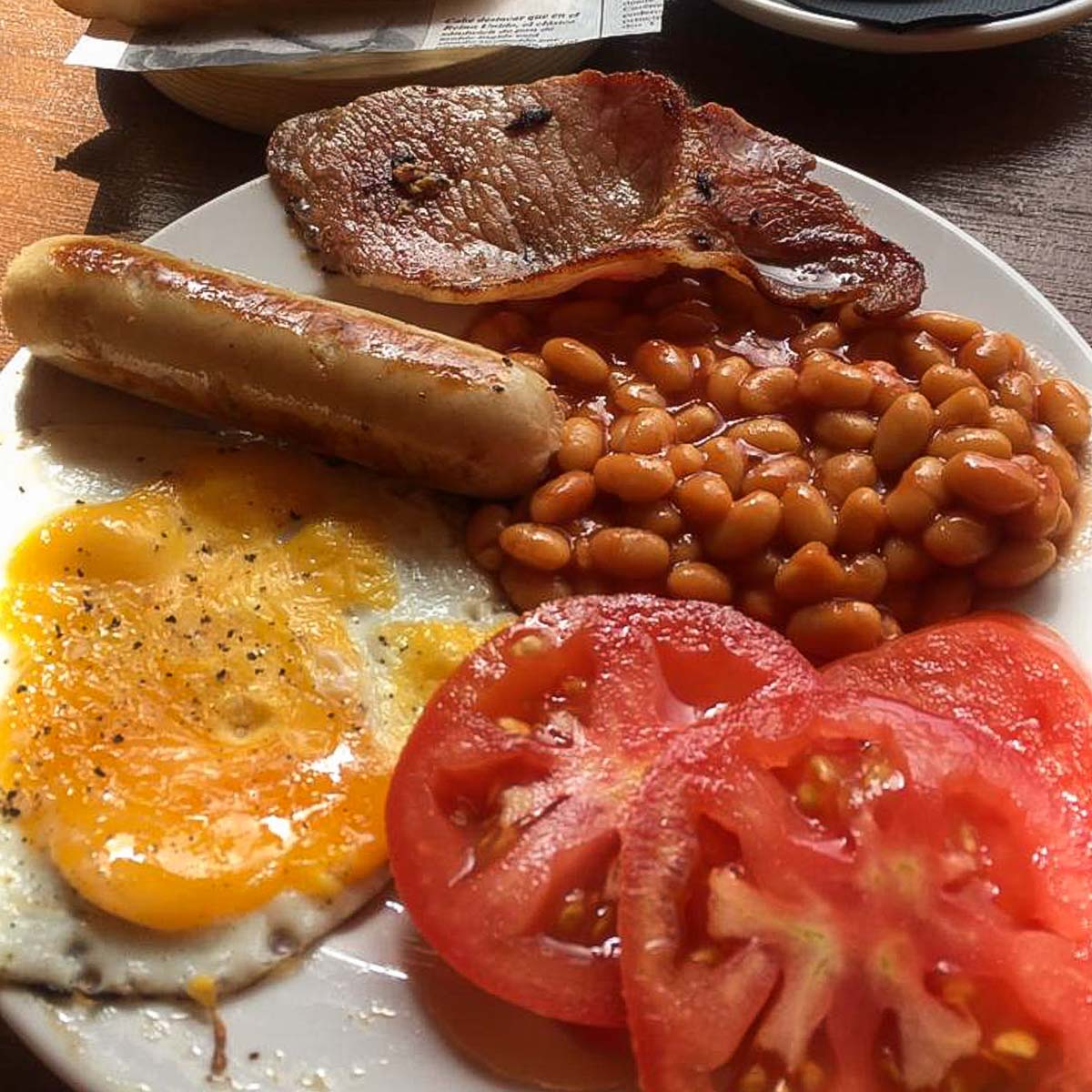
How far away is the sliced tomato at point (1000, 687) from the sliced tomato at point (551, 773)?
0.13 metres

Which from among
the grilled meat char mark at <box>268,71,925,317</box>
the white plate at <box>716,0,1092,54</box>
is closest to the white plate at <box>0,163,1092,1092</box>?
the grilled meat char mark at <box>268,71,925,317</box>

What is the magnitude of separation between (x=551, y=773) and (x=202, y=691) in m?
0.55

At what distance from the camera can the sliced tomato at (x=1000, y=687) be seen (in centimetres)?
150

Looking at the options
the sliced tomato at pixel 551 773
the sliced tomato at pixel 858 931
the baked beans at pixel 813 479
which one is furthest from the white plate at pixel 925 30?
the sliced tomato at pixel 858 931

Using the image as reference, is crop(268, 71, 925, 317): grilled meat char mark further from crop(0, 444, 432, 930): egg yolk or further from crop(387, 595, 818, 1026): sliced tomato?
crop(387, 595, 818, 1026): sliced tomato

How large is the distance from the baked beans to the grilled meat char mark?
0.15 metres

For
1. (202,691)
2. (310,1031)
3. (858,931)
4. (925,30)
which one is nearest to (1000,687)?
(858,931)

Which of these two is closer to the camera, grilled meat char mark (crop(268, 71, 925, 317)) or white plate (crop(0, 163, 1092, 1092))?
white plate (crop(0, 163, 1092, 1092))

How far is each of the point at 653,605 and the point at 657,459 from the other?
1.19ft

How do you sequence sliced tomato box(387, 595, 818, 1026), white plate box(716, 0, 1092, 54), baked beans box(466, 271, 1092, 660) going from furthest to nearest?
white plate box(716, 0, 1092, 54) < baked beans box(466, 271, 1092, 660) < sliced tomato box(387, 595, 818, 1026)

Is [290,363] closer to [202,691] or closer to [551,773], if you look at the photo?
[202,691]

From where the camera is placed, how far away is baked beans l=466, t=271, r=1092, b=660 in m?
1.82

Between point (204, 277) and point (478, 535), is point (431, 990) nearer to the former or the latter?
point (478, 535)

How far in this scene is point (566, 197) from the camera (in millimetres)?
2309
